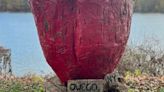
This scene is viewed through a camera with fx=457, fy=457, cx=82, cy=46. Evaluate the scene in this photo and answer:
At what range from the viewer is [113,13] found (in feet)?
7.63

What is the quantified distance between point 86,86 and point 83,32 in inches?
11.0

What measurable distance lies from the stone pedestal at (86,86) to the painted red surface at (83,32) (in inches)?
2.9

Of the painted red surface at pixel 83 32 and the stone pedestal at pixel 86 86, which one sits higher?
the painted red surface at pixel 83 32

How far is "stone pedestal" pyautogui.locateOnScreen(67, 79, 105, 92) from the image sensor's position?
2342 millimetres

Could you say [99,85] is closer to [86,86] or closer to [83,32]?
[86,86]

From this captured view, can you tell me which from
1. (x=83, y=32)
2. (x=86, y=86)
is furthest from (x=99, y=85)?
(x=83, y=32)

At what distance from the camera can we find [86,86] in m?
2.34

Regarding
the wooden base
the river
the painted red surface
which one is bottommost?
the river

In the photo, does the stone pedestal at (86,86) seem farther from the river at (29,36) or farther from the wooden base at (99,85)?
the river at (29,36)

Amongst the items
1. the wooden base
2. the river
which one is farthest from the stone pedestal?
the river

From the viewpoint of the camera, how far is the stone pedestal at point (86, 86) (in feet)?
7.68

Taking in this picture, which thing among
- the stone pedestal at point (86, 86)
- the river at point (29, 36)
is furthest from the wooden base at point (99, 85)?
the river at point (29, 36)

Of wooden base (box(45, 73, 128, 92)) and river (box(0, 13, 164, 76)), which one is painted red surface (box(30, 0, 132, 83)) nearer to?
wooden base (box(45, 73, 128, 92))

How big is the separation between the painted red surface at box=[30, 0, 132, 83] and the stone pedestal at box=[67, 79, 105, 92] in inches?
2.9
